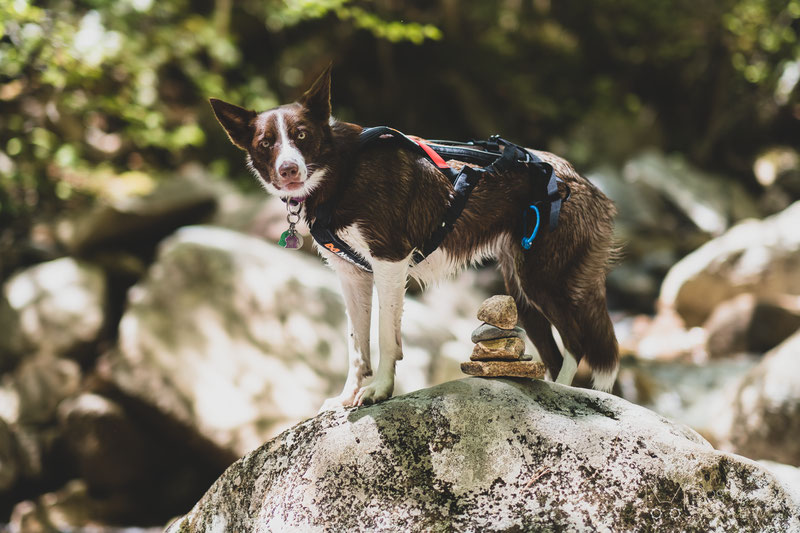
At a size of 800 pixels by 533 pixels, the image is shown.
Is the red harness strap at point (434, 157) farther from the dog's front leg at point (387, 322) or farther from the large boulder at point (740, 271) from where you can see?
the large boulder at point (740, 271)

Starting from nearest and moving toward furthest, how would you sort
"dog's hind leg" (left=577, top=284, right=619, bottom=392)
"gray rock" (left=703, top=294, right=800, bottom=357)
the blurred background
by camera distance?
"dog's hind leg" (left=577, top=284, right=619, bottom=392) < the blurred background < "gray rock" (left=703, top=294, right=800, bottom=357)

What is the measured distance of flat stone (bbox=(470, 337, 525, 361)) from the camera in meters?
3.60

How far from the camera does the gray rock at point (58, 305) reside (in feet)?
27.8

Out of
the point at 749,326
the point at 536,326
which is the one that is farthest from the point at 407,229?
the point at 749,326

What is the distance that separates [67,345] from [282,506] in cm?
657

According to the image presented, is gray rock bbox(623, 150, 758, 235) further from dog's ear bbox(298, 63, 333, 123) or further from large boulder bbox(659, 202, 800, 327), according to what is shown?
dog's ear bbox(298, 63, 333, 123)

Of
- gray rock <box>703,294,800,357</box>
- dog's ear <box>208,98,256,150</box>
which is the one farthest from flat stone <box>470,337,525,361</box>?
gray rock <box>703,294,800,357</box>

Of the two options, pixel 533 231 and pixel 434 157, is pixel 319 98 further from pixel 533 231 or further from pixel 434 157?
pixel 533 231

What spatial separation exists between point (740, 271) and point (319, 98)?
425 inches

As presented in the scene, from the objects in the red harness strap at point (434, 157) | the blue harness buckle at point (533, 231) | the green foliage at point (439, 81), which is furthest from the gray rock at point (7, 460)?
the blue harness buckle at point (533, 231)

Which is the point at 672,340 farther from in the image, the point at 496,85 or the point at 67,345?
the point at 67,345

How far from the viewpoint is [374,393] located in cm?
353

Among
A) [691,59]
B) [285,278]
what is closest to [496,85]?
[691,59]

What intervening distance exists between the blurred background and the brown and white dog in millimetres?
1070
